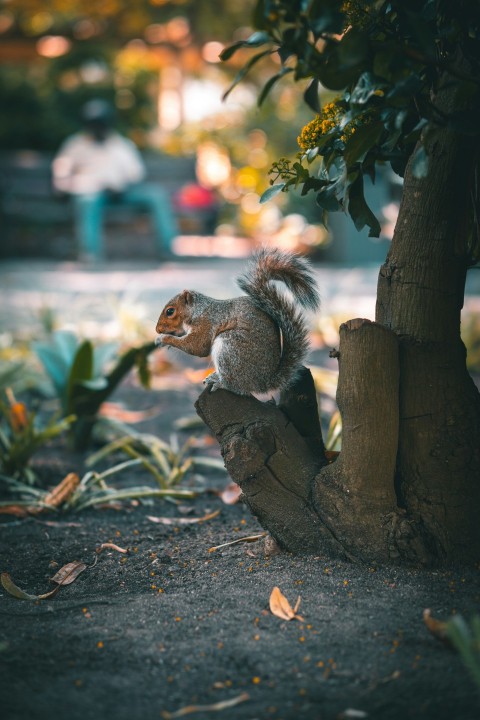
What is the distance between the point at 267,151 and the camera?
521 inches

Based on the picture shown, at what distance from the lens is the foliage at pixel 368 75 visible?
1912mm

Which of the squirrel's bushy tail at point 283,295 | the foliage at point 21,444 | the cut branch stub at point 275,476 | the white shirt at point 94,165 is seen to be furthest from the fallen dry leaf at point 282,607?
the white shirt at point 94,165

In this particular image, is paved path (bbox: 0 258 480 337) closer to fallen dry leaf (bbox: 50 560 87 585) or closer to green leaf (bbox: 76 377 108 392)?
green leaf (bbox: 76 377 108 392)

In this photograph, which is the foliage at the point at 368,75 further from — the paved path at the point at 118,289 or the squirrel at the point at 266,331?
the paved path at the point at 118,289

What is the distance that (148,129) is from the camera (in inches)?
607

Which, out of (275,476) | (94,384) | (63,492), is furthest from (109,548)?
(94,384)

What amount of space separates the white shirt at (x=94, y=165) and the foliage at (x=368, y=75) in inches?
343

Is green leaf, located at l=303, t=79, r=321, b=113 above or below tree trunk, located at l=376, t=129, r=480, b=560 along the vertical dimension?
above

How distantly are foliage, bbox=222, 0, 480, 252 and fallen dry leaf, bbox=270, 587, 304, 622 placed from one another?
41.2 inches

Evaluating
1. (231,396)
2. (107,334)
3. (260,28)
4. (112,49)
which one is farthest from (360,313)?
(112,49)

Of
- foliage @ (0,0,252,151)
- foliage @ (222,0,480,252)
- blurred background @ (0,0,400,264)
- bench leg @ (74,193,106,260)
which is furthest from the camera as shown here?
foliage @ (0,0,252,151)

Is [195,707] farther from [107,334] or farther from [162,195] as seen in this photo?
[162,195]

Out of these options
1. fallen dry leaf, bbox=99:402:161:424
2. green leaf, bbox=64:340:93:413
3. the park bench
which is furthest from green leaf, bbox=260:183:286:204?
the park bench

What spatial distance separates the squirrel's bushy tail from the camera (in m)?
2.72
